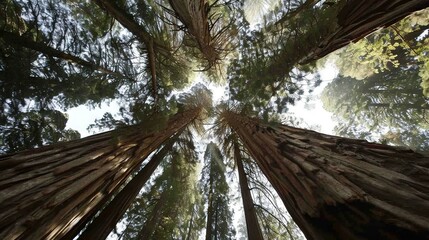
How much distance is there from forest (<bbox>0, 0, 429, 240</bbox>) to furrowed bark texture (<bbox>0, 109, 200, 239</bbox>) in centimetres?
1

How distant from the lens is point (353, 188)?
68.6 inches

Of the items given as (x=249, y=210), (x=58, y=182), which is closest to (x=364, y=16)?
(x=249, y=210)

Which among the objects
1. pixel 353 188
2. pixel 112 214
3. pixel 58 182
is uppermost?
pixel 112 214

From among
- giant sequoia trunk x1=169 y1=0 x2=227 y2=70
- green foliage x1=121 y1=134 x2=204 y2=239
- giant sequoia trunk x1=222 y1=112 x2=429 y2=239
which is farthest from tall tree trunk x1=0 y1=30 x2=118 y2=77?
giant sequoia trunk x1=222 y1=112 x2=429 y2=239

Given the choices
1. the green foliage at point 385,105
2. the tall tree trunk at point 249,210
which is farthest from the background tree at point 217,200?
the green foliage at point 385,105

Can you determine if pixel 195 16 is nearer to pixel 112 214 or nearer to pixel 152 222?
pixel 112 214

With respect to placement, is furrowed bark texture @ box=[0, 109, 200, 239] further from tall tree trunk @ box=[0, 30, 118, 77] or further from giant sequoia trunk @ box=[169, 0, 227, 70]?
tall tree trunk @ box=[0, 30, 118, 77]

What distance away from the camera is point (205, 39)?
5.20 m

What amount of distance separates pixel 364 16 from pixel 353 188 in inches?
87.9

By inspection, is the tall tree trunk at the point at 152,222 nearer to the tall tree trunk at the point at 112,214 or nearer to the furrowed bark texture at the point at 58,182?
the tall tree trunk at the point at 112,214

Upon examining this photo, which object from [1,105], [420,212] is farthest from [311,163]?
[1,105]

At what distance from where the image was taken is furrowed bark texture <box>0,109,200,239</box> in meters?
1.90

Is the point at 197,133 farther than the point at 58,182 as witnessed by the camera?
Yes

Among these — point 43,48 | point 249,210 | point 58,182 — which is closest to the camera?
point 58,182
